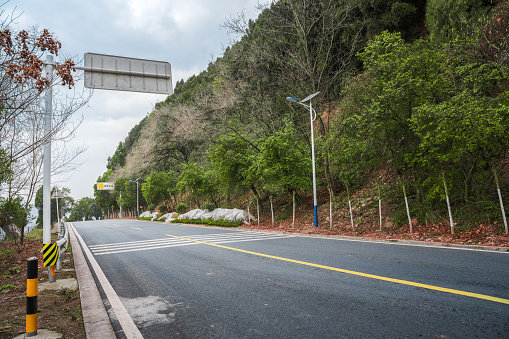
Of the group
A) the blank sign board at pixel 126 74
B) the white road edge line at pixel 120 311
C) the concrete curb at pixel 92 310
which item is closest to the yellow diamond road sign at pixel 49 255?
the concrete curb at pixel 92 310

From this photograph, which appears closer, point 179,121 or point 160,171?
point 179,121

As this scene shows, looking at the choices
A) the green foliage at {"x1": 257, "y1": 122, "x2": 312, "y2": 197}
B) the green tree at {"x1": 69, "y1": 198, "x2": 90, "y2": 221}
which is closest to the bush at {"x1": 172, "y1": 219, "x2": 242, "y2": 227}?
the green foliage at {"x1": 257, "y1": 122, "x2": 312, "y2": 197}

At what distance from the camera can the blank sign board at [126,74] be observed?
7832 mm

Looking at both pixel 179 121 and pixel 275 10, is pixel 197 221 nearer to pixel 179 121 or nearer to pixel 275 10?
pixel 179 121

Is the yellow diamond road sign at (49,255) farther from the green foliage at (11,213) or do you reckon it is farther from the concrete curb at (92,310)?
the green foliage at (11,213)

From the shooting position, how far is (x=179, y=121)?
34000 millimetres

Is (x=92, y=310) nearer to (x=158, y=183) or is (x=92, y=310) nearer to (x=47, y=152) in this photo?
(x=47, y=152)

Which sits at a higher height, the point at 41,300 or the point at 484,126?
the point at 484,126

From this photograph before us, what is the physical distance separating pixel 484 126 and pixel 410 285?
20.3ft

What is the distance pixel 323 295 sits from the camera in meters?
4.68

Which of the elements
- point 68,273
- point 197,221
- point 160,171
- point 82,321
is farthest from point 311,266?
point 160,171

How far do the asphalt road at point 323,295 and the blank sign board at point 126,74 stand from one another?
476cm

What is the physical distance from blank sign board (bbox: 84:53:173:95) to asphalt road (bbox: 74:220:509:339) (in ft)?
15.6

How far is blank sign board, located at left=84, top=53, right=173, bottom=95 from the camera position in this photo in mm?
7832
